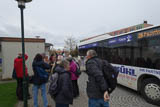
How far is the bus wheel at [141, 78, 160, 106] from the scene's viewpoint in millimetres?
3973

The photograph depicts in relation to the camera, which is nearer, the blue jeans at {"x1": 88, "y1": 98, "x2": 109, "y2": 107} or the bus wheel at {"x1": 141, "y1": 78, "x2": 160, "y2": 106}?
the blue jeans at {"x1": 88, "y1": 98, "x2": 109, "y2": 107}

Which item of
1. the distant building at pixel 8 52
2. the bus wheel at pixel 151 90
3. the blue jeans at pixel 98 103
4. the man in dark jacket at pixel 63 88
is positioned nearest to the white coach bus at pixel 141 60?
the bus wheel at pixel 151 90

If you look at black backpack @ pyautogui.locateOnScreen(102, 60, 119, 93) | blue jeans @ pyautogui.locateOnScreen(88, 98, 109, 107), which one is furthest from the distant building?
black backpack @ pyautogui.locateOnScreen(102, 60, 119, 93)

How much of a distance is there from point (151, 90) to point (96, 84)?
9.96ft

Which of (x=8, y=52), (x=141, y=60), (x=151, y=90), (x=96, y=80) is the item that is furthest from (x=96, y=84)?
(x=8, y=52)

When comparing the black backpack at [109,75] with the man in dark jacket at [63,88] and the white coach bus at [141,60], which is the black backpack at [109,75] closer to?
the man in dark jacket at [63,88]

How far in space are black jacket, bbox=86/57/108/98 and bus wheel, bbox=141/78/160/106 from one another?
289 centimetres

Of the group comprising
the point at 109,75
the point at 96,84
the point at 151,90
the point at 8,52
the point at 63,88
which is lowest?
the point at 151,90

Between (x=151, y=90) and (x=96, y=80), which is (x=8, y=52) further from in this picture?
(x=151, y=90)

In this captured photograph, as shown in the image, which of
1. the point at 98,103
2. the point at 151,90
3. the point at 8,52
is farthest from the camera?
the point at 8,52

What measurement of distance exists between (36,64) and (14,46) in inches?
248

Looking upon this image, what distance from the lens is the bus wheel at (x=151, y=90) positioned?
3.97m

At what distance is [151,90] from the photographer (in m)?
4.13

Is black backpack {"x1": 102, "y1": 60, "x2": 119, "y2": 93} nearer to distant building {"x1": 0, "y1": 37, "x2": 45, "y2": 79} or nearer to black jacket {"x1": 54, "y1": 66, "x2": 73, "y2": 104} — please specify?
black jacket {"x1": 54, "y1": 66, "x2": 73, "y2": 104}
